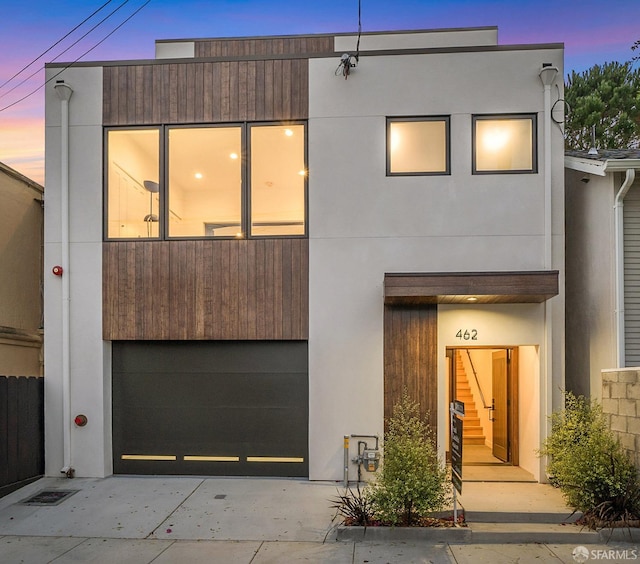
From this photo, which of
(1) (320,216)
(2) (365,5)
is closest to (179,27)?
(2) (365,5)

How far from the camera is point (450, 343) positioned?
8.60m

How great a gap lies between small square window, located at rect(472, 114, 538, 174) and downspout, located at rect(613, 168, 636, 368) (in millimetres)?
1421

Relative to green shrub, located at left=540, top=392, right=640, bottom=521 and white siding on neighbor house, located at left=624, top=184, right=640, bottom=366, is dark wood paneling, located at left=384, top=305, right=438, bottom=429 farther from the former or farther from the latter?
white siding on neighbor house, located at left=624, top=184, right=640, bottom=366

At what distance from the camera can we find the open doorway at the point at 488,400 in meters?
9.35

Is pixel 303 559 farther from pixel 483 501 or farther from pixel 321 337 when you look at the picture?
pixel 321 337

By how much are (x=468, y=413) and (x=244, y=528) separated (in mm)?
6030

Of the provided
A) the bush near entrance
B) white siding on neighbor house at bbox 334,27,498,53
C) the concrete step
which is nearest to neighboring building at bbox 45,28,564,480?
the concrete step

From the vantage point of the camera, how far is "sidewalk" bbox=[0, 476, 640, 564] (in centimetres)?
599

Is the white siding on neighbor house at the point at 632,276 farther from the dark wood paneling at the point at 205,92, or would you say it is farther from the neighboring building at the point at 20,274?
the neighboring building at the point at 20,274

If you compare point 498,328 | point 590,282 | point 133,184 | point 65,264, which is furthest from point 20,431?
point 590,282

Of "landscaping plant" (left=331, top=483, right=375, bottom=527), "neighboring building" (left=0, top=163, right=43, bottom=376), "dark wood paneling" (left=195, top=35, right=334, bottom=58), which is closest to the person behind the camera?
"landscaping plant" (left=331, top=483, right=375, bottom=527)

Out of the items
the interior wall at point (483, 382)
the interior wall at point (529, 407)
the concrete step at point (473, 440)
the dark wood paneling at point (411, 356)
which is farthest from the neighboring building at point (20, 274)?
the interior wall at point (529, 407)

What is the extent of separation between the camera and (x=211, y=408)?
9.08m

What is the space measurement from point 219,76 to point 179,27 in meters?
3.90
